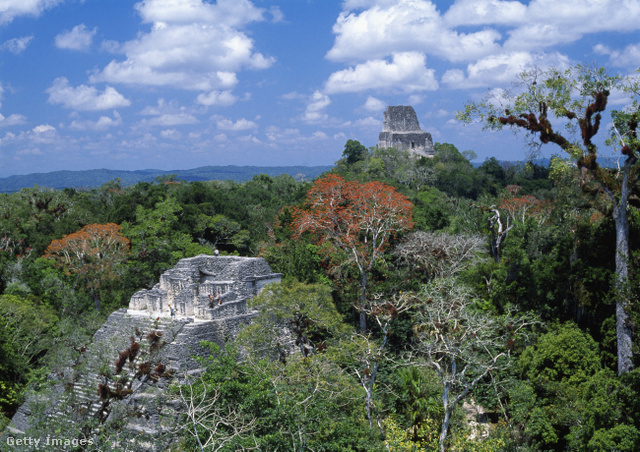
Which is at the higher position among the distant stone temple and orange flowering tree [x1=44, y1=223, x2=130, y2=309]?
the distant stone temple

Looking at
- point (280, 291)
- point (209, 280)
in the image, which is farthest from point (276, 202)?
point (280, 291)

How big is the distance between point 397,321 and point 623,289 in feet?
22.2

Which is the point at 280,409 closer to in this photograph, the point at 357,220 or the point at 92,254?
the point at 357,220

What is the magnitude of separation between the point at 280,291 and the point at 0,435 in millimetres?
7494

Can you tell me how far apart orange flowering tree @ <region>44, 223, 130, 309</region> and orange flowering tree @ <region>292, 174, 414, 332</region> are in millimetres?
7284

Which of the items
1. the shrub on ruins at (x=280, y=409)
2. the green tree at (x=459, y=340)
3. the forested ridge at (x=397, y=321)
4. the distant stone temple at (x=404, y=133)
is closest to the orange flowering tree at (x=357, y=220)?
the forested ridge at (x=397, y=321)

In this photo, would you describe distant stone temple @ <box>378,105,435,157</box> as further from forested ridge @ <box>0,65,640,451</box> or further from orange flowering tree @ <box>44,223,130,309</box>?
orange flowering tree @ <box>44,223,130,309</box>

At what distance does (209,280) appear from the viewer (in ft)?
53.2

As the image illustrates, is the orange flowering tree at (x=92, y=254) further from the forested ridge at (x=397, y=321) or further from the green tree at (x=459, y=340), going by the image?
the green tree at (x=459, y=340)

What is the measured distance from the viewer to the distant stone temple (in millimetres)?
53344

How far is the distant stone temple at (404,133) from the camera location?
53.3m

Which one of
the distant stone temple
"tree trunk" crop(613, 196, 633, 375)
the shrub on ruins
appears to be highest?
the distant stone temple

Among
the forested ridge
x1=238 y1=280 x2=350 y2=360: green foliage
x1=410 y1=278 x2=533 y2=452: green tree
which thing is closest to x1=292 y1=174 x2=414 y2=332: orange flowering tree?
the forested ridge

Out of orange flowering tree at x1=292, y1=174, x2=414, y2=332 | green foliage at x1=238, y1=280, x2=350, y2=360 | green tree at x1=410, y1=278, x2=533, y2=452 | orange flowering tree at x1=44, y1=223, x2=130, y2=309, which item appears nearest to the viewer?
green tree at x1=410, y1=278, x2=533, y2=452
